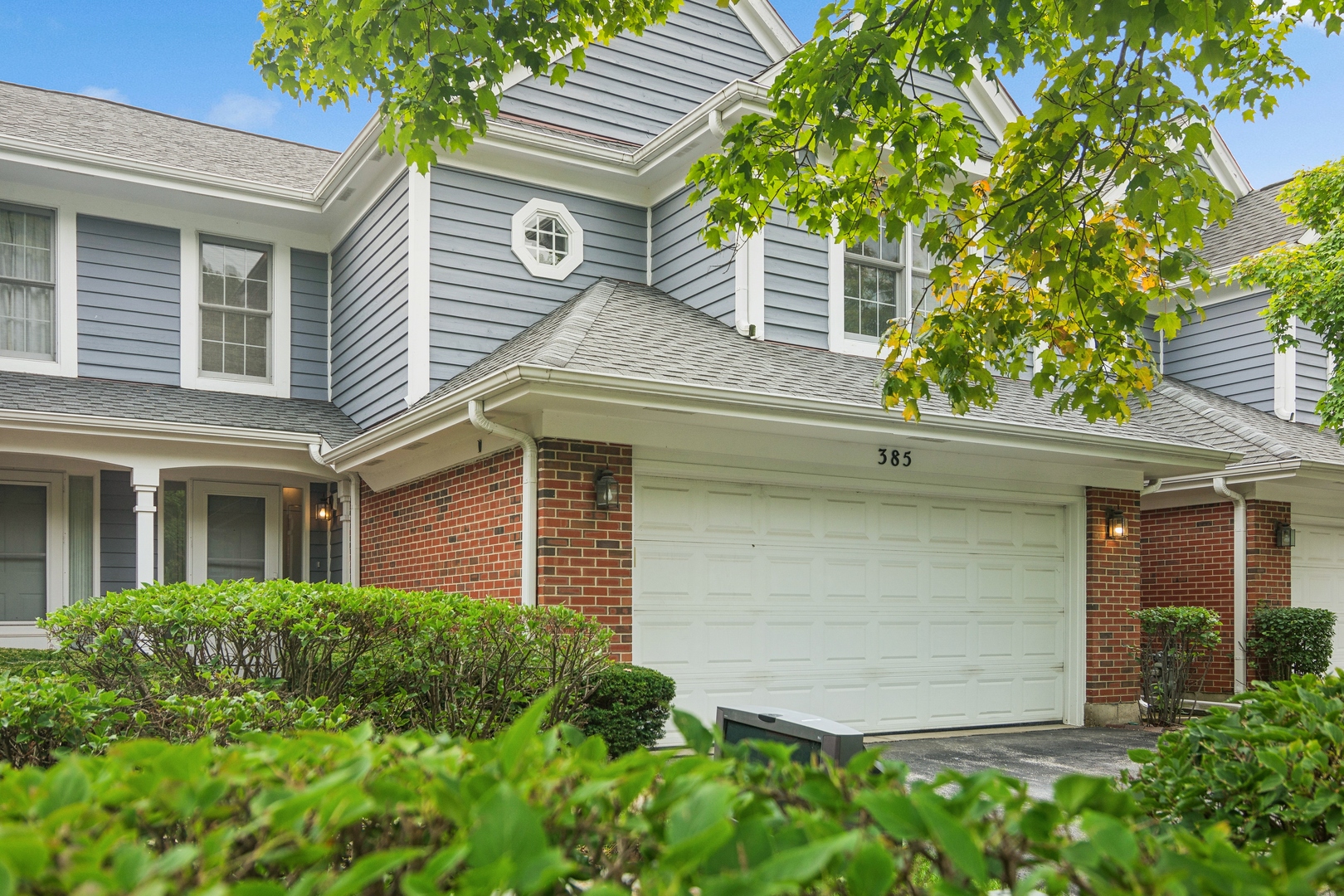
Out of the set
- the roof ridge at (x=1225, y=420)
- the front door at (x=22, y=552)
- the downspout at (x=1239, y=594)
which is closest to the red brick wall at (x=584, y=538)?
the front door at (x=22, y=552)

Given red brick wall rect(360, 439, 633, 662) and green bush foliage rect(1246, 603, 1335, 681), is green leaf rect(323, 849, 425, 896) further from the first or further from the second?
green bush foliage rect(1246, 603, 1335, 681)

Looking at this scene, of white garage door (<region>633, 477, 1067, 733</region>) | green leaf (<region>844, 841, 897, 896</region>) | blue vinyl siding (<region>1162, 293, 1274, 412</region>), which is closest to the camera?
green leaf (<region>844, 841, 897, 896</region>)

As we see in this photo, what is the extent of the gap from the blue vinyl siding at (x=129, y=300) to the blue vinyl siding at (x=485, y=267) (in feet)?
11.0

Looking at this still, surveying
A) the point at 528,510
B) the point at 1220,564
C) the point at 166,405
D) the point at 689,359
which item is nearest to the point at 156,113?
the point at 166,405

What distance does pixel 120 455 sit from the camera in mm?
9453

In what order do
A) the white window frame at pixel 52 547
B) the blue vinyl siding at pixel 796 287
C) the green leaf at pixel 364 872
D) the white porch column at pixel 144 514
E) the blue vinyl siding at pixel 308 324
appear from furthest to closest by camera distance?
the blue vinyl siding at pixel 308 324
the white window frame at pixel 52 547
the blue vinyl siding at pixel 796 287
the white porch column at pixel 144 514
the green leaf at pixel 364 872

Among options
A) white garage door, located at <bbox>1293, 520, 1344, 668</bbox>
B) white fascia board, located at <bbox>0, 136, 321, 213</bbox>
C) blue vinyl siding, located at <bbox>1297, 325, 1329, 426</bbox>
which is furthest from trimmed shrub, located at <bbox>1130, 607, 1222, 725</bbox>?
white fascia board, located at <bbox>0, 136, 321, 213</bbox>

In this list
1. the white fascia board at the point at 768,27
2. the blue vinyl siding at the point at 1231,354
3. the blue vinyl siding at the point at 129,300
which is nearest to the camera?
the blue vinyl siding at the point at 129,300

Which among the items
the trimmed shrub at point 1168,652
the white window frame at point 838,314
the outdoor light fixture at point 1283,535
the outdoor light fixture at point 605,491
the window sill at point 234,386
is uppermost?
the white window frame at point 838,314

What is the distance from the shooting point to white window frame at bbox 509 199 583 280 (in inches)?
403

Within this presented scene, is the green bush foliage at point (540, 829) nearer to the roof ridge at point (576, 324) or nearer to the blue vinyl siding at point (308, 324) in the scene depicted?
the roof ridge at point (576, 324)

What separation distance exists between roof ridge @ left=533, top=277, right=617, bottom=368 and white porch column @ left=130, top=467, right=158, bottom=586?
4202 mm

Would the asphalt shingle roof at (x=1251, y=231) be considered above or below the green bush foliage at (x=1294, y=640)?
above

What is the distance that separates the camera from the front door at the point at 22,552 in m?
10.1
